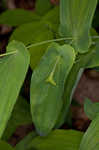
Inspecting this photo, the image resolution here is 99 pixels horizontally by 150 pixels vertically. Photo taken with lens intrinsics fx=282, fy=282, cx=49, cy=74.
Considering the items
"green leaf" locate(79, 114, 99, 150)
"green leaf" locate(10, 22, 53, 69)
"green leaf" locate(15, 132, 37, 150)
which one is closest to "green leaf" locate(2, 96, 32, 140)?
"green leaf" locate(15, 132, 37, 150)

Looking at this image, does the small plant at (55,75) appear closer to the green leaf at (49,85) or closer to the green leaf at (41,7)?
the green leaf at (49,85)

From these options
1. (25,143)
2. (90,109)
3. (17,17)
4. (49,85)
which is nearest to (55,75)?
(49,85)

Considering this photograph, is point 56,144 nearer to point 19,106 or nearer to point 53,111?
point 53,111

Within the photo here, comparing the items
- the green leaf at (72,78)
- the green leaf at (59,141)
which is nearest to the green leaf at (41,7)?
the green leaf at (72,78)

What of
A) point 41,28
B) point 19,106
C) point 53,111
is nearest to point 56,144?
point 53,111

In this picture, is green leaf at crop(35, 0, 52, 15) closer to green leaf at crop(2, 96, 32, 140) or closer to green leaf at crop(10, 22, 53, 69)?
green leaf at crop(10, 22, 53, 69)
